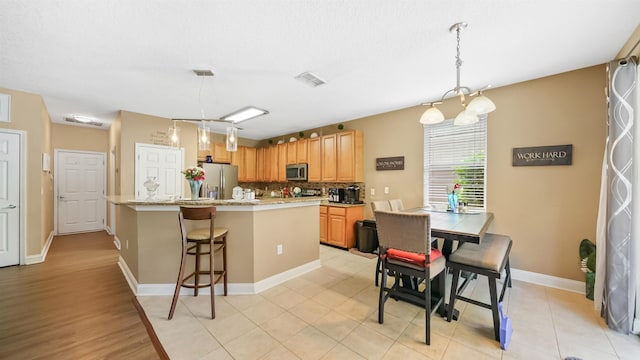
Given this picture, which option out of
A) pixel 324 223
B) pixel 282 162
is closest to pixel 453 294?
pixel 324 223

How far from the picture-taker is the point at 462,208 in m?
3.17

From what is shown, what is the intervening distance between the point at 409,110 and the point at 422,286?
280 cm

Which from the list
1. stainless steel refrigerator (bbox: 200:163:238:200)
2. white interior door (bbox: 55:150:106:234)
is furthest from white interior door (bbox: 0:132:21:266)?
stainless steel refrigerator (bbox: 200:163:238:200)

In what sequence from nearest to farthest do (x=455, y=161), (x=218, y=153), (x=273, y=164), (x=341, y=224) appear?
(x=455, y=161)
(x=341, y=224)
(x=218, y=153)
(x=273, y=164)

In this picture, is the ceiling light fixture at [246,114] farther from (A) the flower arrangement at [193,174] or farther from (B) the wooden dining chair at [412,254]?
(B) the wooden dining chair at [412,254]

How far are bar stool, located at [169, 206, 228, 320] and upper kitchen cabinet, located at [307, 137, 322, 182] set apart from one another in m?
2.99

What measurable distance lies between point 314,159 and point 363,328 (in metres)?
3.85

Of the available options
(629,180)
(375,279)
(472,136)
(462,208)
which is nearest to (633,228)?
(629,180)

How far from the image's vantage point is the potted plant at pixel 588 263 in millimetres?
2521

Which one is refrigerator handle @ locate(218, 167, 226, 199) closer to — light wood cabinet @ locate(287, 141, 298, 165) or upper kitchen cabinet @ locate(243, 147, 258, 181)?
upper kitchen cabinet @ locate(243, 147, 258, 181)

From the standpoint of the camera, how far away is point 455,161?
3.68 metres

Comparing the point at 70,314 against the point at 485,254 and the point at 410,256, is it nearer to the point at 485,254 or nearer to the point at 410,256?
the point at 410,256

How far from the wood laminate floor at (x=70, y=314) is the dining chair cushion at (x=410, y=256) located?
204 centimetres

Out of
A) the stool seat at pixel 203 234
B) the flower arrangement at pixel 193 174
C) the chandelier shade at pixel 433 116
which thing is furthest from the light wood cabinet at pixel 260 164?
the chandelier shade at pixel 433 116
